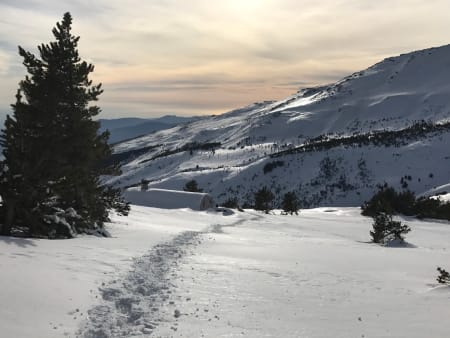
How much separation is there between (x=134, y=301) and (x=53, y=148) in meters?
13.0

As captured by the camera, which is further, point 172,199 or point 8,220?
point 172,199

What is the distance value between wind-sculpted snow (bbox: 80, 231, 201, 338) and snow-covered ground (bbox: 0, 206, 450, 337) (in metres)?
0.03

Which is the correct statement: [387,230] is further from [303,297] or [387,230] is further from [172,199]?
[172,199]

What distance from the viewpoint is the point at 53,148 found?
2238 centimetres

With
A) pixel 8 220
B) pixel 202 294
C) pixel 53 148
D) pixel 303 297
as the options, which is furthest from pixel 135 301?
pixel 53 148

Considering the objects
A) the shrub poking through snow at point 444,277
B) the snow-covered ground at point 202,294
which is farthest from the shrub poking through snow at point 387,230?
the shrub poking through snow at point 444,277

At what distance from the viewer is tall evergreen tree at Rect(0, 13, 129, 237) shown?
67.2ft

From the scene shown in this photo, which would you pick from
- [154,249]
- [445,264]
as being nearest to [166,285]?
[154,249]

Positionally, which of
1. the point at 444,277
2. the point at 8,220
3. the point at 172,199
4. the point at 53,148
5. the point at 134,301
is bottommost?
the point at 172,199

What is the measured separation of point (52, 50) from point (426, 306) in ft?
67.7

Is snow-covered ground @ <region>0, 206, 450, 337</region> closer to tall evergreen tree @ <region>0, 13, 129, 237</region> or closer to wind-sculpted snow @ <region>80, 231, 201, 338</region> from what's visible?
wind-sculpted snow @ <region>80, 231, 201, 338</region>

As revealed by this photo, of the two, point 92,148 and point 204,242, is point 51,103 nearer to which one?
point 92,148

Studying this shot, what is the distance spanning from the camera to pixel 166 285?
13.8 m

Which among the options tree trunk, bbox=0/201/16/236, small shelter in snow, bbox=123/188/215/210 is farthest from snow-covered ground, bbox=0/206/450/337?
small shelter in snow, bbox=123/188/215/210
